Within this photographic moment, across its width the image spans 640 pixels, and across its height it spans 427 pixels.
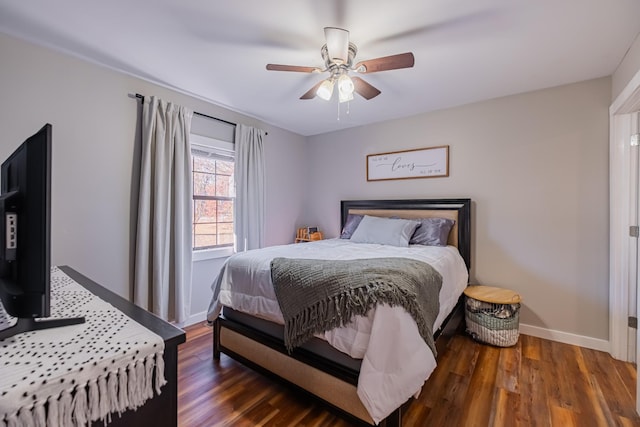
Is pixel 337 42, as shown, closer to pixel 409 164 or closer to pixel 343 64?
pixel 343 64

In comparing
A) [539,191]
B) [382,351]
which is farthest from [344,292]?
[539,191]

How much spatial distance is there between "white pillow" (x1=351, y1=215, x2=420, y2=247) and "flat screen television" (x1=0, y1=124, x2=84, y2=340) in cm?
263

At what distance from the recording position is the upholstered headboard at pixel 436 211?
3045 mm

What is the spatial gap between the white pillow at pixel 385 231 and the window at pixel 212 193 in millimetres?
1570

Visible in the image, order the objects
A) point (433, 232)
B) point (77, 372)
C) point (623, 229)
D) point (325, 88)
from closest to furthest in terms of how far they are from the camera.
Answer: point (77, 372)
point (325, 88)
point (623, 229)
point (433, 232)

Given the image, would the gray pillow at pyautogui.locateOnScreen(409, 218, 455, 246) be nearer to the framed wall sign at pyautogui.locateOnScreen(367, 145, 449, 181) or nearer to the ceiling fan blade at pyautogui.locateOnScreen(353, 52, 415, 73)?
the framed wall sign at pyautogui.locateOnScreen(367, 145, 449, 181)

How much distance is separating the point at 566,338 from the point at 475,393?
1.46 m

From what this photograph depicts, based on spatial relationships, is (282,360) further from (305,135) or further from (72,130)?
(305,135)

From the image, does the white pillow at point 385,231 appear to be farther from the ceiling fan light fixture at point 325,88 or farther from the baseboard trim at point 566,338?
the ceiling fan light fixture at point 325,88

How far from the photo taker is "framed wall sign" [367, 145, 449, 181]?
3303mm

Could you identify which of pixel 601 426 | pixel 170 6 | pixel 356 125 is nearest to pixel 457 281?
pixel 601 426

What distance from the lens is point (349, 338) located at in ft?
4.95

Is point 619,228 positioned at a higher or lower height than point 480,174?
lower

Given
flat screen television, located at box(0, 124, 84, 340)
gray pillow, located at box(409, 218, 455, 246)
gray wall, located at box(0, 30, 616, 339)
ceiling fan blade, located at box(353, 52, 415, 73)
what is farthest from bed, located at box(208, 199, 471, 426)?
ceiling fan blade, located at box(353, 52, 415, 73)
